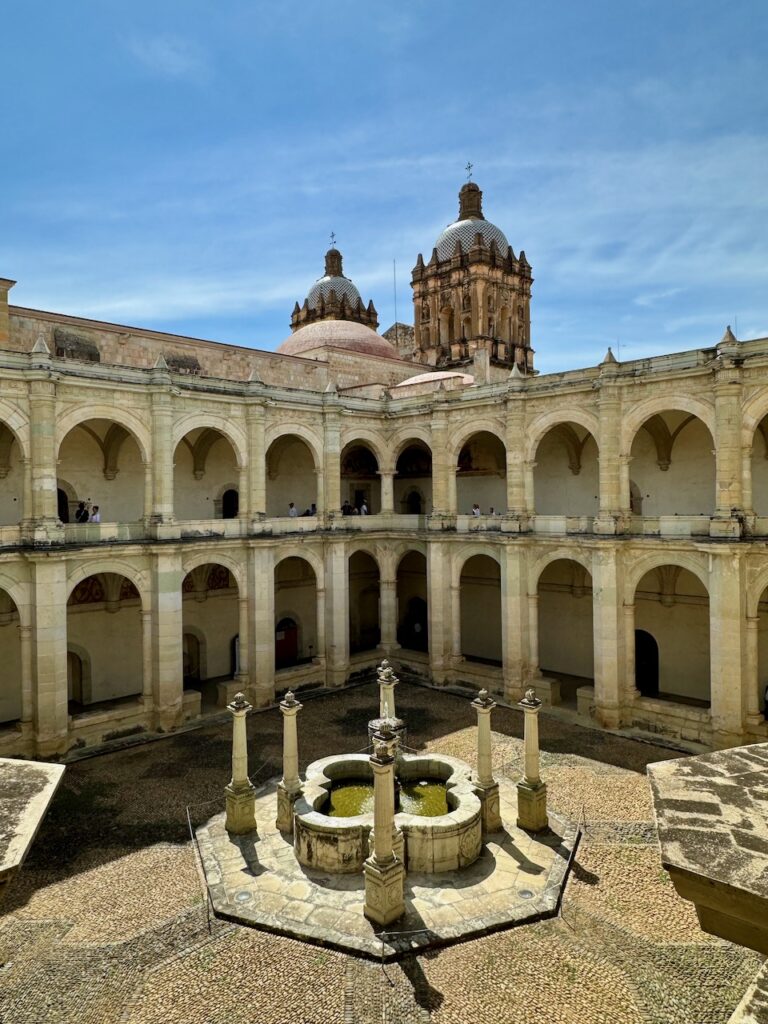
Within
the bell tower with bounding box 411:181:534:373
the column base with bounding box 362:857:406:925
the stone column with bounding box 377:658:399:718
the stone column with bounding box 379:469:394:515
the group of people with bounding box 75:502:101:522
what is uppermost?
the bell tower with bounding box 411:181:534:373

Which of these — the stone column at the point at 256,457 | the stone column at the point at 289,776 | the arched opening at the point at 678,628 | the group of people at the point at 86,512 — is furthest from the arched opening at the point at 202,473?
the arched opening at the point at 678,628

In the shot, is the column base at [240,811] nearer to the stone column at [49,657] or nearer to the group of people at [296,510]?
the stone column at [49,657]

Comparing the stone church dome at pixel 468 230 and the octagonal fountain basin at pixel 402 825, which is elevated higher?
the stone church dome at pixel 468 230

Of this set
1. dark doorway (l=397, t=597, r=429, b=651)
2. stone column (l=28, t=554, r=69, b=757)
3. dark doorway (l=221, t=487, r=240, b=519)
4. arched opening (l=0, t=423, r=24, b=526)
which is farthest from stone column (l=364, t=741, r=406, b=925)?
dark doorway (l=397, t=597, r=429, b=651)

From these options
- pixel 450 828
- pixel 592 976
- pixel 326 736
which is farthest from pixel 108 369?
pixel 592 976

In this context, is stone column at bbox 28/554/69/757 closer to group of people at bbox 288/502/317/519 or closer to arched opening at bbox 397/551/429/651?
group of people at bbox 288/502/317/519

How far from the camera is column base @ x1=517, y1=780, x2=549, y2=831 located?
45.2 feet

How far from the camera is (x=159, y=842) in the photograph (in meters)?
13.7

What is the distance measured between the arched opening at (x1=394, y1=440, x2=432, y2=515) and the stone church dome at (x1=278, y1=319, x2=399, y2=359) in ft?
20.1

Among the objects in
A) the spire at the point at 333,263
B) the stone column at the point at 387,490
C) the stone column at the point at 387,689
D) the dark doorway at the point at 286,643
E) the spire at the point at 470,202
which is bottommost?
the dark doorway at the point at 286,643

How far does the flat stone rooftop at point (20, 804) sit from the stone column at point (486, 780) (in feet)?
33.0

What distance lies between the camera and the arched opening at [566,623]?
2598 cm

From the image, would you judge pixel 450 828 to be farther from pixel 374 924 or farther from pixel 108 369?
pixel 108 369

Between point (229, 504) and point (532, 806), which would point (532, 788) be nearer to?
point (532, 806)
